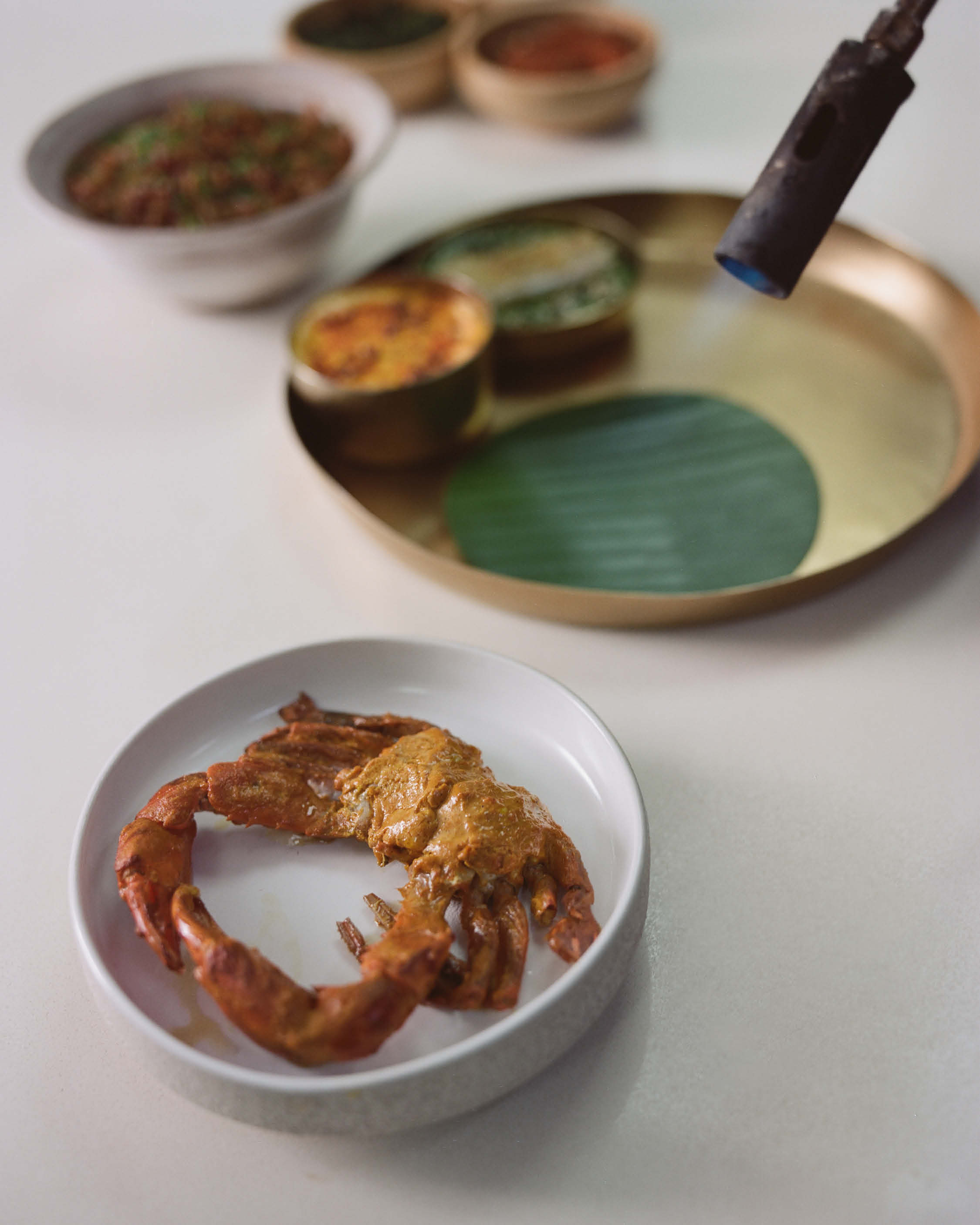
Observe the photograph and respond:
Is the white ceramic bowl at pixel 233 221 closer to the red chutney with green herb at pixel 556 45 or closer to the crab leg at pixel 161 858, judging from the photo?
the red chutney with green herb at pixel 556 45

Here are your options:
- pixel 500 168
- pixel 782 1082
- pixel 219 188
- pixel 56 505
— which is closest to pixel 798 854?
pixel 782 1082

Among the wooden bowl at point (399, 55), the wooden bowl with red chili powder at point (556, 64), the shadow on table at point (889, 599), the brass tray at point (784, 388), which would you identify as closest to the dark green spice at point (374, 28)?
the wooden bowl at point (399, 55)

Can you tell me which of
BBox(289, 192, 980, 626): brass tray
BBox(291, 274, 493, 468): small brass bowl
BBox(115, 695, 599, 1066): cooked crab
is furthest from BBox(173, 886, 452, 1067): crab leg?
BBox(291, 274, 493, 468): small brass bowl

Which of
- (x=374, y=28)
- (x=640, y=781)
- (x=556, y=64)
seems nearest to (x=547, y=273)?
(x=556, y=64)

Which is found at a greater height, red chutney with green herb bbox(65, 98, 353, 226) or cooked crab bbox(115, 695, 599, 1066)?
red chutney with green herb bbox(65, 98, 353, 226)

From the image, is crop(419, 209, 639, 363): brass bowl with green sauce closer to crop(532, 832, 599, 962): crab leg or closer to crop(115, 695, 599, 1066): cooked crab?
crop(115, 695, 599, 1066): cooked crab
